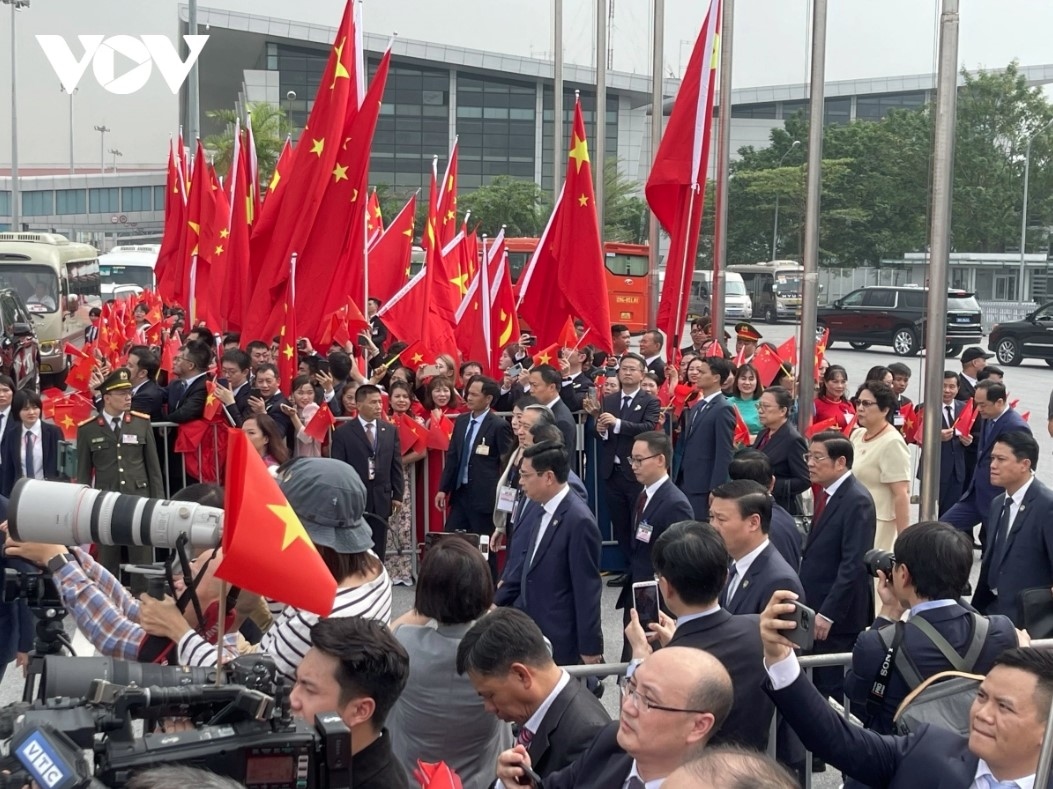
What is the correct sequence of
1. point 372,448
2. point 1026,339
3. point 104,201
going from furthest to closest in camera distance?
point 104,201
point 1026,339
point 372,448

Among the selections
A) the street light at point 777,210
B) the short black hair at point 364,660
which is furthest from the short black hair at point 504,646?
the street light at point 777,210

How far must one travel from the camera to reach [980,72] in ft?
155

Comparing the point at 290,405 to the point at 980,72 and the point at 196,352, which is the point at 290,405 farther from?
the point at 980,72

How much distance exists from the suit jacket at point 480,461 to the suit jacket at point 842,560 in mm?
3303

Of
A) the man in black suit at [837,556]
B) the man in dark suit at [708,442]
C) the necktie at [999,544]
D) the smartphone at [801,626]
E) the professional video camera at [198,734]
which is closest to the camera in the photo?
the professional video camera at [198,734]

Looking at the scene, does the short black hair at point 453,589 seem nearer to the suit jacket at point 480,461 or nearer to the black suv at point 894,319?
the suit jacket at point 480,461

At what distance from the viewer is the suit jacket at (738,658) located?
4.13 metres

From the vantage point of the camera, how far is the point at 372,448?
9.30 metres

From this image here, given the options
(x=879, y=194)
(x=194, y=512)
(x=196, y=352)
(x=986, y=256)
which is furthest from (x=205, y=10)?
(x=194, y=512)

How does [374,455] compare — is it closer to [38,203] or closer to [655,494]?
[655,494]

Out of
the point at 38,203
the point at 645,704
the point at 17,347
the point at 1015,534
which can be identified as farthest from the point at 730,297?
the point at 38,203

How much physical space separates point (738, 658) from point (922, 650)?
541 millimetres

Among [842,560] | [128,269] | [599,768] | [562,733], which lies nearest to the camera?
[599,768]

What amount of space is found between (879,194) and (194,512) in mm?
47708
